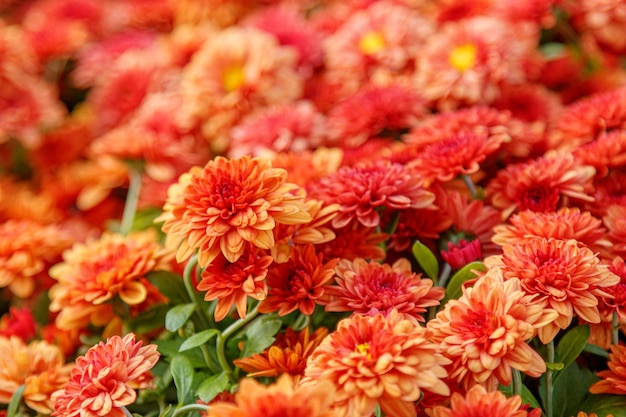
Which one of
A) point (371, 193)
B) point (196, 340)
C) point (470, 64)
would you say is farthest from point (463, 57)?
point (196, 340)

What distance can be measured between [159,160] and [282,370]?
652mm

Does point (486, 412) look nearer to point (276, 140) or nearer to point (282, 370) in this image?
point (282, 370)

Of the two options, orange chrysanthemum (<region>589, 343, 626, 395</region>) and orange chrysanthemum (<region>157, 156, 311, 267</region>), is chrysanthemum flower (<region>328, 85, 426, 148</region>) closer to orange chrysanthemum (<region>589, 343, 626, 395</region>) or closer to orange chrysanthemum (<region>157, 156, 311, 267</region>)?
orange chrysanthemum (<region>157, 156, 311, 267</region>)

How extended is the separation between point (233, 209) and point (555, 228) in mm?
400

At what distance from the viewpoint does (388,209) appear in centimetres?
100

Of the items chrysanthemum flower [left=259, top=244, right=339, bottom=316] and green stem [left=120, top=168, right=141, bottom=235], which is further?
green stem [left=120, top=168, right=141, bottom=235]

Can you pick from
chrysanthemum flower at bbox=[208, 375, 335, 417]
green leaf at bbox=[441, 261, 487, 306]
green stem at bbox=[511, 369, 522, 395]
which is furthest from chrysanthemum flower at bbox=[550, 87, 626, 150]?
chrysanthemum flower at bbox=[208, 375, 335, 417]

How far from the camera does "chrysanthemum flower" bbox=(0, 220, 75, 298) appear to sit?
3.80 ft

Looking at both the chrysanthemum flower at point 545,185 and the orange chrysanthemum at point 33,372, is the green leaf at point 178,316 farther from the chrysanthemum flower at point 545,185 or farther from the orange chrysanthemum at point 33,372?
the chrysanthemum flower at point 545,185

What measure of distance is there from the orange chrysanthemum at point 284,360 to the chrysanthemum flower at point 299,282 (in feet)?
0.15

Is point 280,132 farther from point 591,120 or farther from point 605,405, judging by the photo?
point 605,405

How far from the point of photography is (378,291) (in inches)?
33.4

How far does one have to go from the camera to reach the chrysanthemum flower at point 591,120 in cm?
114

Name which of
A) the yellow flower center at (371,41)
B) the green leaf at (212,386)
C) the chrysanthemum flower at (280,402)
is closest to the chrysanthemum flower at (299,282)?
the green leaf at (212,386)
